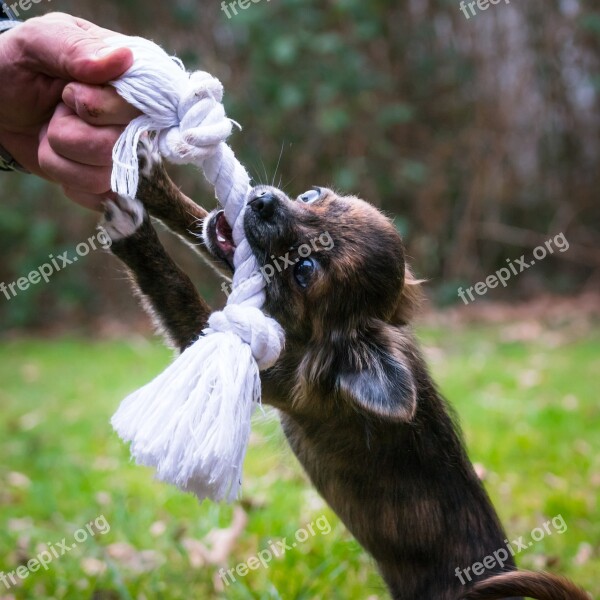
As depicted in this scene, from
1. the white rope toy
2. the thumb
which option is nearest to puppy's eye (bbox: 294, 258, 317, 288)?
the white rope toy

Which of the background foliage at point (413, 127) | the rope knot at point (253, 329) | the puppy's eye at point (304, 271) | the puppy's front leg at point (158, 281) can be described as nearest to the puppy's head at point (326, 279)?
the puppy's eye at point (304, 271)

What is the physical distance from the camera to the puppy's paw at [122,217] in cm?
318

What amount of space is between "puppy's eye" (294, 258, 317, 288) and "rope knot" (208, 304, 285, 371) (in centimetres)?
45

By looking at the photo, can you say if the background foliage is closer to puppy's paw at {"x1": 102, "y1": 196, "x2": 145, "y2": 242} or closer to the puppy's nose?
puppy's paw at {"x1": 102, "y1": 196, "x2": 145, "y2": 242}

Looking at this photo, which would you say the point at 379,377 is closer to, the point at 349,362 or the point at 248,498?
the point at 349,362

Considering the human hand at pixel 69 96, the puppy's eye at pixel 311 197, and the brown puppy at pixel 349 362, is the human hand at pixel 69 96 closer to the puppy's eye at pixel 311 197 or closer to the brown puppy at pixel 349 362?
the brown puppy at pixel 349 362

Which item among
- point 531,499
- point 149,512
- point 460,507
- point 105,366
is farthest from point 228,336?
point 105,366

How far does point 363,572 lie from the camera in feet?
12.5

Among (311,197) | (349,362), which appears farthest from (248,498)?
(311,197)

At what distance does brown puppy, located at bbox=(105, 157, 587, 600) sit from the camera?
319 centimetres

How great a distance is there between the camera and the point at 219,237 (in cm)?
322

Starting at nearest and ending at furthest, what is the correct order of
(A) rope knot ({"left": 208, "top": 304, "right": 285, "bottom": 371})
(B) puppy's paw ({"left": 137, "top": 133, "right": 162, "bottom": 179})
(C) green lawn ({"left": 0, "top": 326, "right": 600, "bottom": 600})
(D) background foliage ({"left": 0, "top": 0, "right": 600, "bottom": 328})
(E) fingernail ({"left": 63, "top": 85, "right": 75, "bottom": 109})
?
(A) rope knot ({"left": 208, "top": 304, "right": 285, "bottom": 371}) < (E) fingernail ({"left": 63, "top": 85, "right": 75, "bottom": 109}) < (B) puppy's paw ({"left": 137, "top": 133, "right": 162, "bottom": 179}) < (C) green lawn ({"left": 0, "top": 326, "right": 600, "bottom": 600}) < (D) background foliage ({"left": 0, "top": 0, "right": 600, "bottom": 328})

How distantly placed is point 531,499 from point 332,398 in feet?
6.44

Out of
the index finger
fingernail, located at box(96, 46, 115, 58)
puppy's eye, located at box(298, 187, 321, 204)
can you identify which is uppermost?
fingernail, located at box(96, 46, 115, 58)
